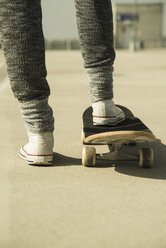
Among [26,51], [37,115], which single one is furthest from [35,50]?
[37,115]

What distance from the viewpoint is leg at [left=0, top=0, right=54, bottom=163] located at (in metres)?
2.19

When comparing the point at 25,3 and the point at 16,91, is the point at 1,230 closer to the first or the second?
the point at 16,91

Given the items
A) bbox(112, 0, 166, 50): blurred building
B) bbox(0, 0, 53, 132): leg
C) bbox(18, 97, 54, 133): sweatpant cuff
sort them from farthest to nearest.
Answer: bbox(112, 0, 166, 50): blurred building < bbox(18, 97, 54, 133): sweatpant cuff < bbox(0, 0, 53, 132): leg

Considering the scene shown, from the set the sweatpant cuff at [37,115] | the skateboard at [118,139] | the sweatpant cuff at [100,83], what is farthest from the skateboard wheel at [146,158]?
the sweatpant cuff at [37,115]

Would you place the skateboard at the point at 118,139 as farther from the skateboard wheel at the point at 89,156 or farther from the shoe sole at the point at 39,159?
the shoe sole at the point at 39,159

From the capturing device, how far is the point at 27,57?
87.9 inches

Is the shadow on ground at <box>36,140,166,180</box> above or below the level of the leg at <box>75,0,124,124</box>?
below

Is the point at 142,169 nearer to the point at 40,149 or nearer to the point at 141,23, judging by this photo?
the point at 40,149

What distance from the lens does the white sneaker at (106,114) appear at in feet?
8.36

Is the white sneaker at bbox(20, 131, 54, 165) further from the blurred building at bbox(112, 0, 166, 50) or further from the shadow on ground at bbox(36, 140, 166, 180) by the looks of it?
the blurred building at bbox(112, 0, 166, 50)

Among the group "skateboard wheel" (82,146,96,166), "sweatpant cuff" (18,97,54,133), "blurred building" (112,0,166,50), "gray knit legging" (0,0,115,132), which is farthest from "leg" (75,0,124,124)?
"blurred building" (112,0,166,50)

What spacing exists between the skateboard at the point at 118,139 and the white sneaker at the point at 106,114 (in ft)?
0.09

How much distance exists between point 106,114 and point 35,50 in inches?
22.1

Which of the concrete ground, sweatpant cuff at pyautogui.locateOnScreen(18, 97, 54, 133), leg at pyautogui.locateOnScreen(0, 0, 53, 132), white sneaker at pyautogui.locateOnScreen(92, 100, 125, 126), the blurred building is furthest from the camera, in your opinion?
the blurred building
